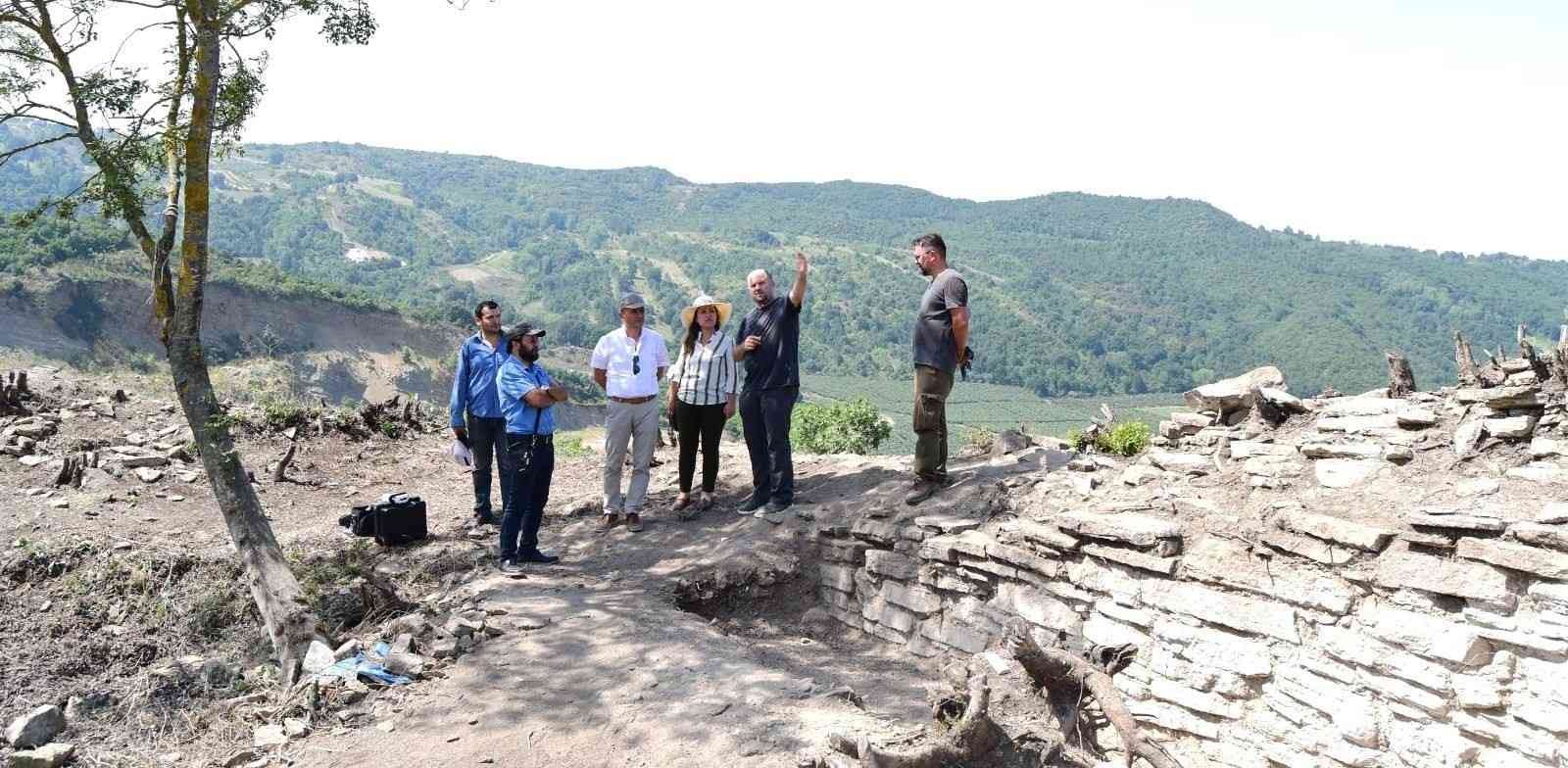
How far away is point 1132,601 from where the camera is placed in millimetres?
5227

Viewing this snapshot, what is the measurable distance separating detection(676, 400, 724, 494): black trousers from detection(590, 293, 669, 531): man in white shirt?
24 centimetres

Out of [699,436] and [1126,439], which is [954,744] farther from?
[699,436]

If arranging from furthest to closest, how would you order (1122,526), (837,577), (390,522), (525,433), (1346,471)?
1. (390,522)
2. (837,577)
3. (525,433)
4. (1122,526)
5. (1346,471)

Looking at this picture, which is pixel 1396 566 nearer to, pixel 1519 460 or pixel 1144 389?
pixel 1519 460

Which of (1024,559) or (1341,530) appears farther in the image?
(1024,559)

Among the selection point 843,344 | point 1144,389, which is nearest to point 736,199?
point 843,344

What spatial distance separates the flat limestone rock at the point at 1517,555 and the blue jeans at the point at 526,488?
16.7 feet

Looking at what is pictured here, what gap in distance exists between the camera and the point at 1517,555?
13.0 ft

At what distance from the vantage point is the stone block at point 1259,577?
4.49 m

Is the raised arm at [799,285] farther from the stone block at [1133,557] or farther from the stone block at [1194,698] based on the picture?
the stone block at [1194,698]

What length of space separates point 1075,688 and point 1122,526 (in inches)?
45.4

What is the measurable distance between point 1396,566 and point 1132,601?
131 centimetres

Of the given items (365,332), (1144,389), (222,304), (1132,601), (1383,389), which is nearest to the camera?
(1132,601)

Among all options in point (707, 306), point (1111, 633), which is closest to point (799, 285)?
point (707, 306)
